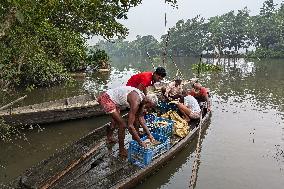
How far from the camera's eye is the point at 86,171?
7.64 metres

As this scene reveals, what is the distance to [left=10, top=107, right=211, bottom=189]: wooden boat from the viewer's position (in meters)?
7.07

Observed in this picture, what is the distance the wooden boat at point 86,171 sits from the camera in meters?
7.07

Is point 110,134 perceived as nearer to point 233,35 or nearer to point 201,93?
point 201,93

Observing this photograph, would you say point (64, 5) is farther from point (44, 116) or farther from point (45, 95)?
point (45, 95)

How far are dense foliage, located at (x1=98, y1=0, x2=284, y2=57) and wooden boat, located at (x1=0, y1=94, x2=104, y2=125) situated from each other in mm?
46332

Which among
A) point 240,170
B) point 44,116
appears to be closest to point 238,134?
point 240,170

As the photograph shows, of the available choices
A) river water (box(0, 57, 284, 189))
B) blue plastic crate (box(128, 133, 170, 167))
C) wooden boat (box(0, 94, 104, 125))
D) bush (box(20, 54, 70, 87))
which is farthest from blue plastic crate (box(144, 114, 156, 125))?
bush (box(20, 54, 70, 87))

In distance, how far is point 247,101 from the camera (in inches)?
789

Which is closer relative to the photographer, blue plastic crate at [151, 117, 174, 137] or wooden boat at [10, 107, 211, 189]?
wooden boat at [10, 107, 211, 189]

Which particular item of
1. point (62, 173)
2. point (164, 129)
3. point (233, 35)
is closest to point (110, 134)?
point (164, 129)

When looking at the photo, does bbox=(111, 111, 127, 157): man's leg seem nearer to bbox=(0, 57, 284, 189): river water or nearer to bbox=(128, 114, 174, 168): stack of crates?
bbox=(128, 114, 174, 168): stack of crates

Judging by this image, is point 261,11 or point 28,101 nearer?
point 28,101

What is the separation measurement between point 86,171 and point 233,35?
231 feet

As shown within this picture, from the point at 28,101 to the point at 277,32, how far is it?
56973 mm
